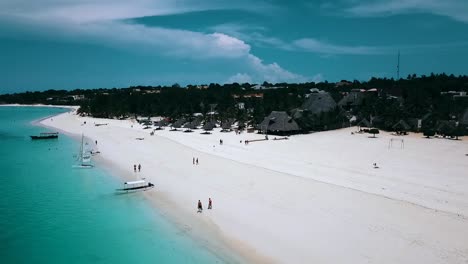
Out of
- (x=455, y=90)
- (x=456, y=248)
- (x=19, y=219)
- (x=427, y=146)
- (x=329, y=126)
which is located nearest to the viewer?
(x=456, y=248)

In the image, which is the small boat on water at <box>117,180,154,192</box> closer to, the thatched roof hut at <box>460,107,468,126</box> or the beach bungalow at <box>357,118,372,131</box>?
the beach bungalow at <box>357,118,372,131</box>

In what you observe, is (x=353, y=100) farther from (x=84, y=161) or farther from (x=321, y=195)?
(x=321, y=195)

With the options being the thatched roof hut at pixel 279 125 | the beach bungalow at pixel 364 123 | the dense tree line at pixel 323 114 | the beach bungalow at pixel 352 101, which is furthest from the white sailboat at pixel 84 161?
the beach bungalow at pixel 352 101

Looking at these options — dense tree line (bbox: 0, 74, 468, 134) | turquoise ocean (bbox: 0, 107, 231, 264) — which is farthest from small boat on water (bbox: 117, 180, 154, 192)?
dense tree line (bbox: 0, 74, 468, 134)

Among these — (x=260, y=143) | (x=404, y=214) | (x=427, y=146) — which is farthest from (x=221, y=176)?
(x=427, y=146)

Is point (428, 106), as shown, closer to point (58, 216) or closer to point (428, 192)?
point (428, 192)

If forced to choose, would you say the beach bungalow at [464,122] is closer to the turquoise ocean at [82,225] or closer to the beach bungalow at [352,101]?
the beach bungalow at [352,101]
